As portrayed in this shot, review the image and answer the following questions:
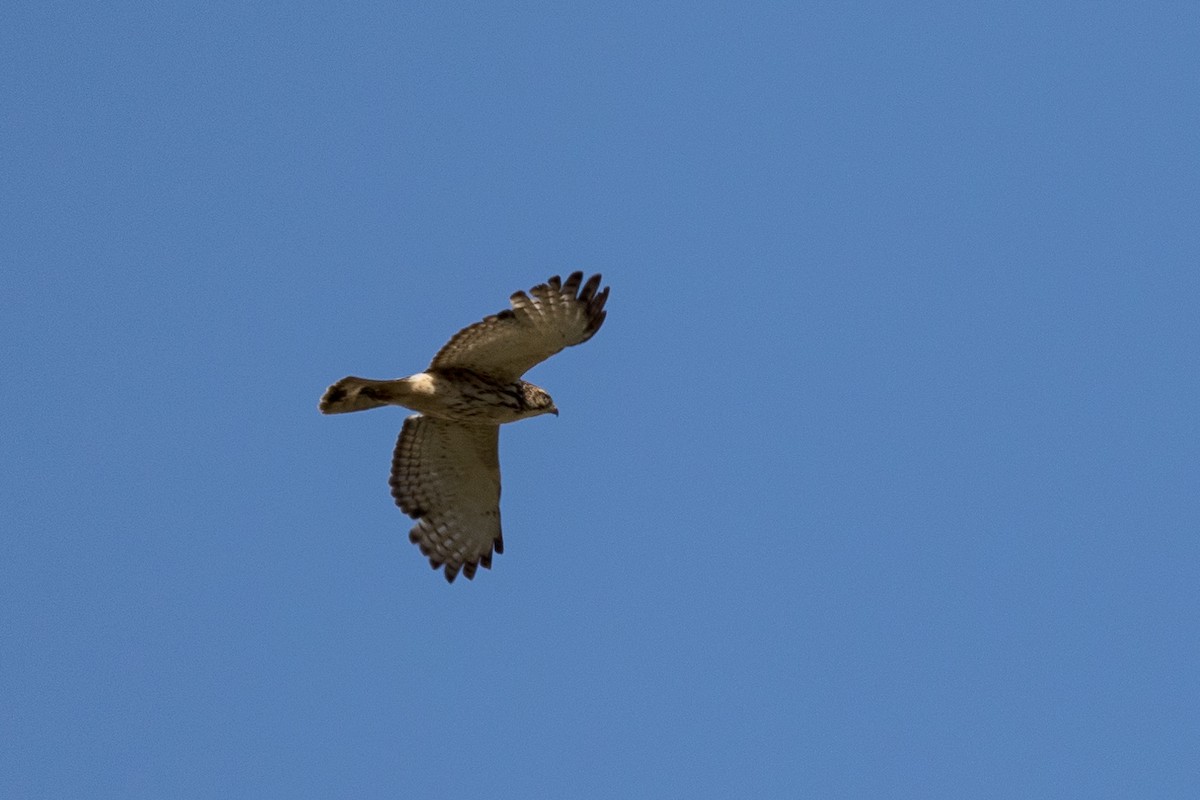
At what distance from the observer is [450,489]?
14.8 meters

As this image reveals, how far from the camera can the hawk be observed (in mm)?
12594

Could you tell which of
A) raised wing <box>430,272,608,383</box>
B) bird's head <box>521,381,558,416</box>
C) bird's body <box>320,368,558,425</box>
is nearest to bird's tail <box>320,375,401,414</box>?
bird's body <box>320,368,558,425</box>

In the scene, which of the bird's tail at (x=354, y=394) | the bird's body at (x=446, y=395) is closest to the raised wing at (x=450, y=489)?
the bird's body at (x=446, y=395)

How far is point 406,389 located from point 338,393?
0.53 meters

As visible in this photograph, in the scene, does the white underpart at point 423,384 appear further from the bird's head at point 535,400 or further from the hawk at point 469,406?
the bird's head at point 535,400

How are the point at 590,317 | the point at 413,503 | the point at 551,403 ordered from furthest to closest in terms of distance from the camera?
the point at 413,503
the point at 551,403
the point at 590,317

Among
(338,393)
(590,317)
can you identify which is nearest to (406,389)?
(338,393)

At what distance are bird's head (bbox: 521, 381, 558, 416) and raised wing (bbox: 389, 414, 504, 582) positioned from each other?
0.79m

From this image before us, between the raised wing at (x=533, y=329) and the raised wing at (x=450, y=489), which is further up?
the raised wing at (x=533, y=329)

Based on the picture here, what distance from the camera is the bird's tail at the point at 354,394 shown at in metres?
13.0

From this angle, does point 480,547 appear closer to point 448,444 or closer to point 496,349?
point 448,444

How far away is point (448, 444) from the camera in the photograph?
14375 millimetres

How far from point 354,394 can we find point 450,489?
204 cm

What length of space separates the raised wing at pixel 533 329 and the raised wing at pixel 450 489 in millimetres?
1206
